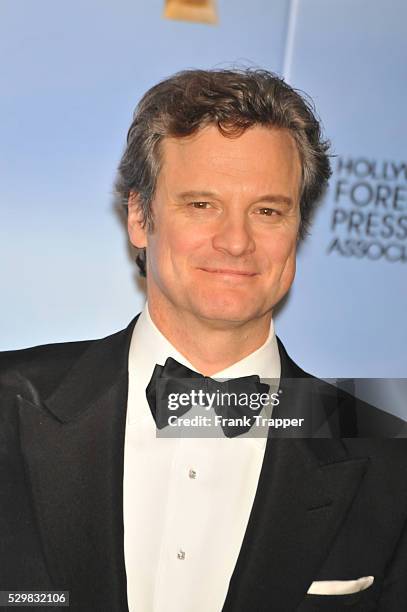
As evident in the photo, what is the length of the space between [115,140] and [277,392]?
712 mm

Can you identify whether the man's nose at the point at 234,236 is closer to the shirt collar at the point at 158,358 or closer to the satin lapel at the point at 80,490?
the shirt collar at the point at 158,358

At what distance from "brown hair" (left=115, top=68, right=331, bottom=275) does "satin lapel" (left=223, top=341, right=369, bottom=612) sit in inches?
21.7

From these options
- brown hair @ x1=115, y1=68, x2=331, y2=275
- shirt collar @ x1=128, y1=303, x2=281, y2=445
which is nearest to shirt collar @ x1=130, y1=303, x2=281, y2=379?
shirt collar @ x1=128, y1=303, x2=281, y2=445

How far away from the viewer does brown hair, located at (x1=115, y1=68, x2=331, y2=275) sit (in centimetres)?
193

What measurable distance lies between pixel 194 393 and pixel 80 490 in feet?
1.04

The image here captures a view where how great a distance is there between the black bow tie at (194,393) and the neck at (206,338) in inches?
2.1

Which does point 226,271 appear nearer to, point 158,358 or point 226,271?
point 226,271

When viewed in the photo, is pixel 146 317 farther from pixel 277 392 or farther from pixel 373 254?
pixel 373 254

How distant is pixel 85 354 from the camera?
2059 millimetres

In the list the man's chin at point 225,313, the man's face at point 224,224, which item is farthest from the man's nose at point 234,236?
the man's chin at point 225,313

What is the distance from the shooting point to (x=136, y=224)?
81.6 inches

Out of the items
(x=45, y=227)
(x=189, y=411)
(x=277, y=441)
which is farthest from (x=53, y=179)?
(x=277, y=441)

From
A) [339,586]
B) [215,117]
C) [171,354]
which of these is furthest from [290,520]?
[215,117]

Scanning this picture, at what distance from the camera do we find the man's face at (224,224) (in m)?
1.90
